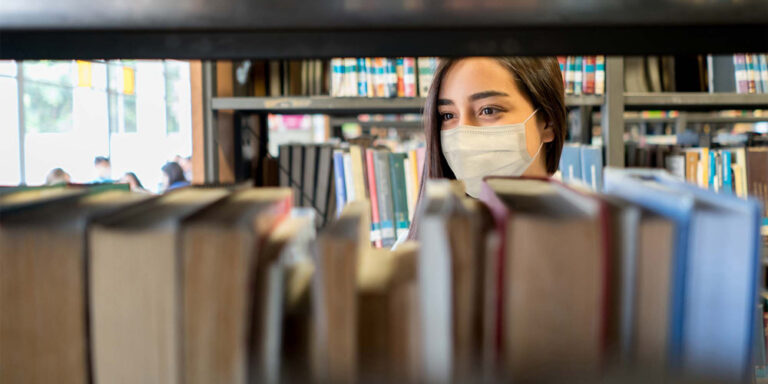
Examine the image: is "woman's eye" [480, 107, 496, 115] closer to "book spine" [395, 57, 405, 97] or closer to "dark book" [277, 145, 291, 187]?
"book spine" [395, 57, 405, 97]

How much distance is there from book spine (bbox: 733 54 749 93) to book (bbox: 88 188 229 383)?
2732 millimetres

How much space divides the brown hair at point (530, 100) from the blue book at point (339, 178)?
2.88 feet

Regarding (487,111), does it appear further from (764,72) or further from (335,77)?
(764,72)

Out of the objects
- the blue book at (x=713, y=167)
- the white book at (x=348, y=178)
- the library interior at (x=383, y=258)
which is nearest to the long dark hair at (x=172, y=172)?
the white book at (x=348, y=178)

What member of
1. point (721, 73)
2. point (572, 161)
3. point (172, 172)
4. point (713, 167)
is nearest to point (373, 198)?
point (572, 161)

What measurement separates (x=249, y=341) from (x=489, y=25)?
343 millimetres

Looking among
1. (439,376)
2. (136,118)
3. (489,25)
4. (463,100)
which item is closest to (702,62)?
(463,100)

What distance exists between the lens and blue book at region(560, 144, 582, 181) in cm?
243

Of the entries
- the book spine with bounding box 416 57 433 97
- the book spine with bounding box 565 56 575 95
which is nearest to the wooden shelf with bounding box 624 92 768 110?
the book spine with bounding box 565 56 575 95

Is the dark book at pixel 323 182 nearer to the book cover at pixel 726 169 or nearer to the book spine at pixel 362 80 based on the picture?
the book spine at pixel 362 80

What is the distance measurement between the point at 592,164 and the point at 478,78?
979mm

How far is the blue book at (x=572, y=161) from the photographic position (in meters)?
2.43

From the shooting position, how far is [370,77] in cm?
246

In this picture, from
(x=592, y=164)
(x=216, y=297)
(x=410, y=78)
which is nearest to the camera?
(x=216, y=297)
